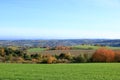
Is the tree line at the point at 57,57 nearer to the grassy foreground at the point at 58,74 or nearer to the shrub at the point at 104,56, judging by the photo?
the shrub at the point at 104,56

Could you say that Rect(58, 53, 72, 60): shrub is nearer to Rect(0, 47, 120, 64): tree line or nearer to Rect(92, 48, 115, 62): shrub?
Rect(0, 47, 120, 64): tree line

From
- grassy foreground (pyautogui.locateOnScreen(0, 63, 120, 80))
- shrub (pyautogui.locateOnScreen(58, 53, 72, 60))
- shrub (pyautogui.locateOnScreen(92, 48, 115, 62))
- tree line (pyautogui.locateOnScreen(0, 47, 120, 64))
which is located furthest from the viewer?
shrub (pyautogui.locateOnScreen(92, 48, 115, 62))

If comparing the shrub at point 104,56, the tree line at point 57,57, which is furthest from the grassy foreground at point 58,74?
the shrub at point 104,56

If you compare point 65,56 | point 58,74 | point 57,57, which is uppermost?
point 58,74

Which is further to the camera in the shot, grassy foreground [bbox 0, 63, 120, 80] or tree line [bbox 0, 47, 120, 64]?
tree line [bbox 0, 47, 120, 64]

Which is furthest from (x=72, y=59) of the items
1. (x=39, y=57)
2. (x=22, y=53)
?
(x=22, y=53)

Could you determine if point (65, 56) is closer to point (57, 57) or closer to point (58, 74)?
point (57, 57)

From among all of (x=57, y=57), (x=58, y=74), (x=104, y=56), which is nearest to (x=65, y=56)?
(x=57, y=57)

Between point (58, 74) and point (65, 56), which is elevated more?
point (58, 74)

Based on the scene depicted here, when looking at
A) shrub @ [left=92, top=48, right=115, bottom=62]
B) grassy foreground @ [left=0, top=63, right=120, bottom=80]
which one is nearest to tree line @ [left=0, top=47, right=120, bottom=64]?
shrub @ [left=92, top=48, right=115, bottom=62]

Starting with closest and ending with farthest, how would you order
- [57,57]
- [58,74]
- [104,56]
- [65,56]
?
[58,74] → [65,56] → [57,57] → [104,56]

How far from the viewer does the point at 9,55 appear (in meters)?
73.9

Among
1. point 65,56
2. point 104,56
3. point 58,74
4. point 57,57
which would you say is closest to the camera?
point 58,74

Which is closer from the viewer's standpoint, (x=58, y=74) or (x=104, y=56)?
(x=58, y=74)
